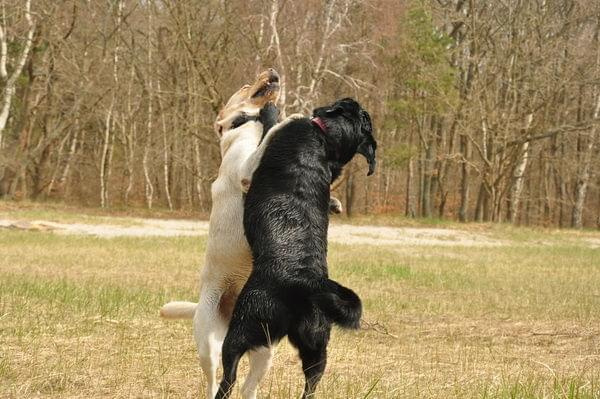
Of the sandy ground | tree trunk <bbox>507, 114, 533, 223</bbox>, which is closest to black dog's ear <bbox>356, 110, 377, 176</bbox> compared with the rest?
the sandy ground

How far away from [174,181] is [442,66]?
1623 centimetres

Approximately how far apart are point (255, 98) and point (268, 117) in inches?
9.7

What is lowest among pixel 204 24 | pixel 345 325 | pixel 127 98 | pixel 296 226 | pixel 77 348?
pixel 77 348

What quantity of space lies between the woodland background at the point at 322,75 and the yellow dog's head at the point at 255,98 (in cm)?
1884

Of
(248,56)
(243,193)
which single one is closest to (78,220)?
(248,56)

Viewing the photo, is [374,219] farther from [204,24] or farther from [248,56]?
[204,24]

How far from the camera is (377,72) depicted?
101 ft

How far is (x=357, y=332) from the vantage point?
3566 millimetres

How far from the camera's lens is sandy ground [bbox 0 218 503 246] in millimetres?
19750

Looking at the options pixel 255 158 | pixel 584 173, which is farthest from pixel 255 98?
pixel 584 173

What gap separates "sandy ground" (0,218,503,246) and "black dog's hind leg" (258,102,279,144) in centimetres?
1477

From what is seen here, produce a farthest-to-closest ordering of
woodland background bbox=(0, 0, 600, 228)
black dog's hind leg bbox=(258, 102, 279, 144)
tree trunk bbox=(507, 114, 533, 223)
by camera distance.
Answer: tree trunk bbox=(507, 114, 533, 223) < woodland background bbox=(0, 0, 600, 228) < black dog's hind leg bbox=(258, 102, 279, 144)

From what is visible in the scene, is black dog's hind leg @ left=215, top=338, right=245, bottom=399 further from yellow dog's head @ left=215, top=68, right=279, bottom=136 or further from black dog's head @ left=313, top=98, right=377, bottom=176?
yellow dog's head @ left=215, top=68, right=279, bottom=136

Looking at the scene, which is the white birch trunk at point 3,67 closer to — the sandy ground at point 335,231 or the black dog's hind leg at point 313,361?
the sandy ground at point 335,231
